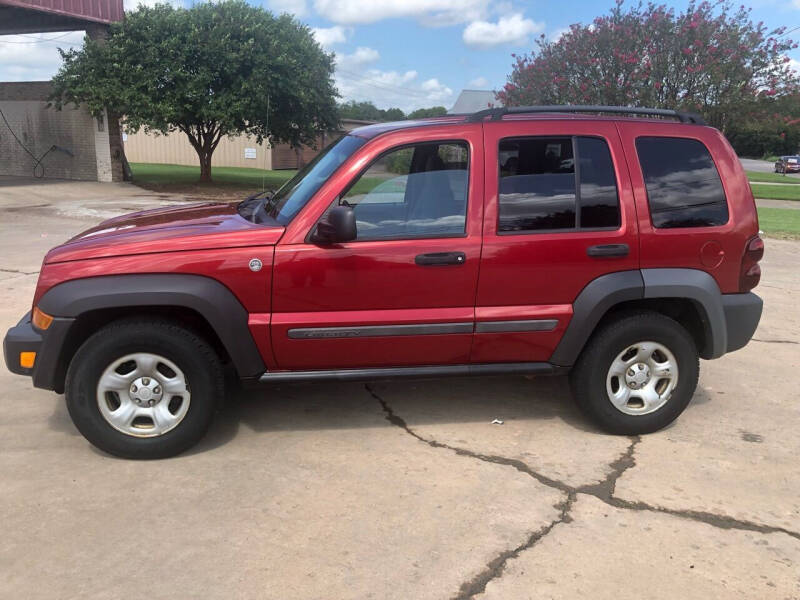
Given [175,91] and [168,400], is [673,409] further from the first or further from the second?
[175,91]

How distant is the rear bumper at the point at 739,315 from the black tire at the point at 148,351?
3007 millimetres

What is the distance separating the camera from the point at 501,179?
146 inches

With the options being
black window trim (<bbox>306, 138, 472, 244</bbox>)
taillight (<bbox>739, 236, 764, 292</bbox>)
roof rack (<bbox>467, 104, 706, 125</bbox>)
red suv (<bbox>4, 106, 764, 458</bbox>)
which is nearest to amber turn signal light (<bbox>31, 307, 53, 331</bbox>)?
red suv (<bbox>4, 106, 764, 458</bbox>)

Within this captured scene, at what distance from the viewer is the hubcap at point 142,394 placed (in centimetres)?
350

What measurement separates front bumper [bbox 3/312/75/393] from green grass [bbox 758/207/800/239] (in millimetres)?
12437

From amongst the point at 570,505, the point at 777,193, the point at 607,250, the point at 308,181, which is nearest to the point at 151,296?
the point at 308,181

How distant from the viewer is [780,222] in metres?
15.6

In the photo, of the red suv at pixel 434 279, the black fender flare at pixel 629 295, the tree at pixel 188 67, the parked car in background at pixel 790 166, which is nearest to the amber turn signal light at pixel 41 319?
the red suv at pixel 434 279

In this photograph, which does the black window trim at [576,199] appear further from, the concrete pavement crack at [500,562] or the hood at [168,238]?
the concrete pavement crack at [500,562]

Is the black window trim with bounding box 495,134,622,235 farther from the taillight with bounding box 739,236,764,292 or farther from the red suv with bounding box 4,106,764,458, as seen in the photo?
the taillight with bounding box 739,236,764,292

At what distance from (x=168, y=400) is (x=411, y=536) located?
1.56 metres

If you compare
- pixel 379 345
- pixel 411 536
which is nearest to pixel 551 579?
pixel 411 536

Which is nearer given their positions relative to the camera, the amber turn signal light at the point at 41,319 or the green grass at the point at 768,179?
the amber turn signal light at the point at 41,319

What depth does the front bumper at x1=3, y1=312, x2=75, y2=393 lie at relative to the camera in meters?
3.41
